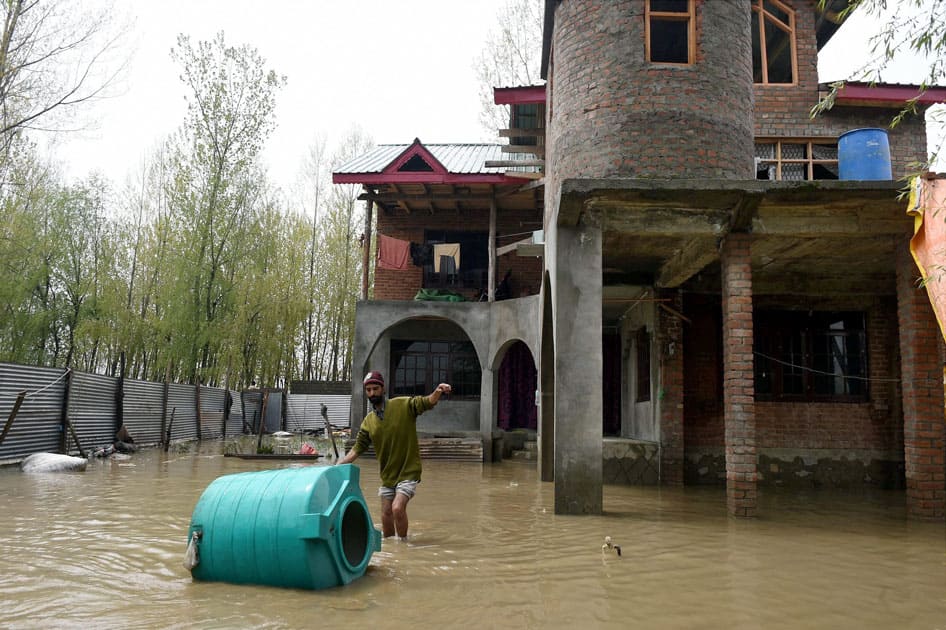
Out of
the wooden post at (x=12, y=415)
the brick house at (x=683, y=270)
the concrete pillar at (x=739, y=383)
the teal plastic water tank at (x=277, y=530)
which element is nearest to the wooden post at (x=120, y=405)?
the wooden post at (x=12, y=415)

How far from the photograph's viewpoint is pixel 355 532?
17.0ft

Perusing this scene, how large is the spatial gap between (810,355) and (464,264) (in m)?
9.88

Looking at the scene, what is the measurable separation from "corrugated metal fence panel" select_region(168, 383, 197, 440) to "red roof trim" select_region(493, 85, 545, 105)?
38.0 ft

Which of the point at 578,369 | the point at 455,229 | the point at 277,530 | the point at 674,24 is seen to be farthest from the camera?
the point at 455,229

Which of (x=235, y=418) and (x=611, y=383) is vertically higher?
(x=611, y=383)

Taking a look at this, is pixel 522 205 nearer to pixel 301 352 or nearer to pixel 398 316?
pixel 398 316

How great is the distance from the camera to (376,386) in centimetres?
600

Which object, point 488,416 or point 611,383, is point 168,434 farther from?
point 611,383

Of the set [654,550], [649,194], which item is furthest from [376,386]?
[649,194]

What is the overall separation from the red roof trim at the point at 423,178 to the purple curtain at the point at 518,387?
5152 mm

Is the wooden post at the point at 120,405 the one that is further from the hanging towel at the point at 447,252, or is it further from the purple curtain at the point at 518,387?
the purple curtain at the point at 518,387

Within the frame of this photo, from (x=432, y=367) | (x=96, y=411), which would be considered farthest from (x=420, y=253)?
(x=96, y=411)

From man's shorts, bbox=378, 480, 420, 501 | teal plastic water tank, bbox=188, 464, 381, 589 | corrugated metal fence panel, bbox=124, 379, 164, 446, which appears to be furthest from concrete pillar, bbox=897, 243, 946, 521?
corrugated metal fence panel, bbox=124, 379, 164, 446

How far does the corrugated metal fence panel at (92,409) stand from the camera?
1404 centimetres
